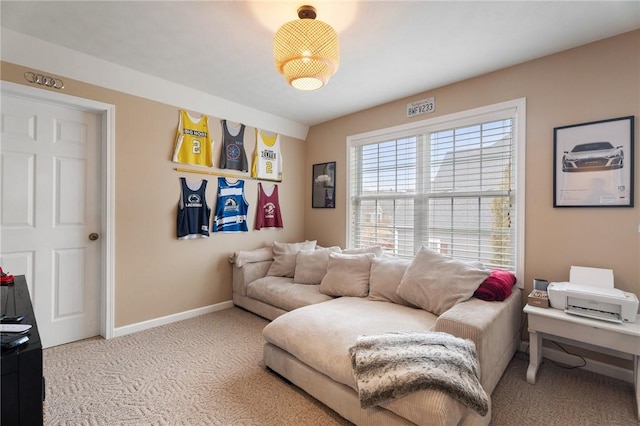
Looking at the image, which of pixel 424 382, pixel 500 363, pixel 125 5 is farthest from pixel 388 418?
pixel 125 5

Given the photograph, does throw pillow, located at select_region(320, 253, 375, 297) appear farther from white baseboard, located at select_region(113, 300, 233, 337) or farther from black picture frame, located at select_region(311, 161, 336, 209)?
white baseboard, located at select_region(113, 300, 233, 337)

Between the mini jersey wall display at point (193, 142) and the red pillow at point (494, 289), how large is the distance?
303 centimetres

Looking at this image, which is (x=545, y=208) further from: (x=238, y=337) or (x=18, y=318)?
(x=18, y=318)

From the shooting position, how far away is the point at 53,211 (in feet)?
8.15

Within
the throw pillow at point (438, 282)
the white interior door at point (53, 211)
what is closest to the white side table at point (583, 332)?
the throw pillow at point (438, 282)

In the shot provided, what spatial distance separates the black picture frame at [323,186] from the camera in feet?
13.2

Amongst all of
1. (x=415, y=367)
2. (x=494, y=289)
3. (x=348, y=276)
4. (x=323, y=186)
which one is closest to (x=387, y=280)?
(x=348, y=276)

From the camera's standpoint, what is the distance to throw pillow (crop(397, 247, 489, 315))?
217cm

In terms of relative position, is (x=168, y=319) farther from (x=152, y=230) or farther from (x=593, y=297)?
(x=593, y=297)

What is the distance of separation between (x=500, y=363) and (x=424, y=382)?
104 cm

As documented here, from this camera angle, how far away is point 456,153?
2.93 m

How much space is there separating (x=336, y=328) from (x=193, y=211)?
2166 millimetres

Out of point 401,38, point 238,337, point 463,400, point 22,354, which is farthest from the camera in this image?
point 238,337

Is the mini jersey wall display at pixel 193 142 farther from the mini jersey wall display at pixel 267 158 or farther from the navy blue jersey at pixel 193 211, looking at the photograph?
the mini jersey wall display at pixel 267 158
